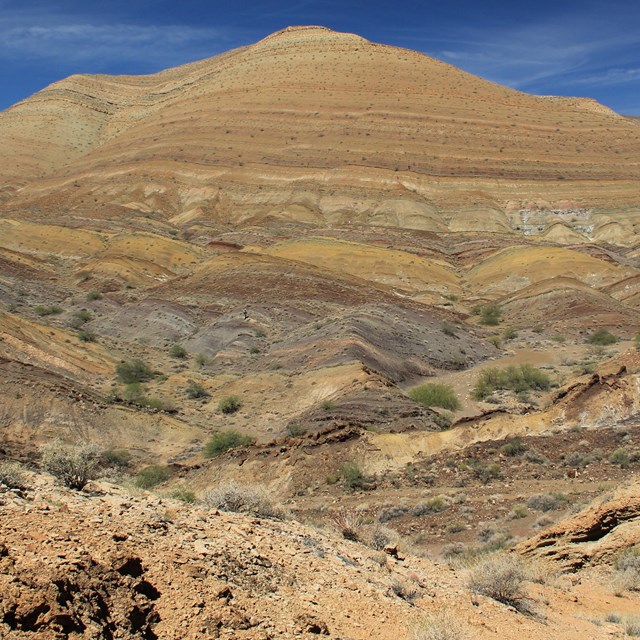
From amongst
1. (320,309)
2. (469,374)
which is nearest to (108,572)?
(469,374)

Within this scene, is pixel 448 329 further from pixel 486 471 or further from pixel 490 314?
pixel 486 471

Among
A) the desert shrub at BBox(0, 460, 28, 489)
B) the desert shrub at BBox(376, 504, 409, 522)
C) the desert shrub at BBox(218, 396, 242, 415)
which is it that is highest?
the desert shrub at BBox(0, 460, 28, 489)

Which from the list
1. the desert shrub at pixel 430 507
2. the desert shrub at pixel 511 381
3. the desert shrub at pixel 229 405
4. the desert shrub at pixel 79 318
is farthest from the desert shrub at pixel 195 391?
the desert shrub at pixel 430 507

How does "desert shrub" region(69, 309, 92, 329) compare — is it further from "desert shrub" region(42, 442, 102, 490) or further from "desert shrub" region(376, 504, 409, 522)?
"desert shrub" region(42, 442, 102, 490)

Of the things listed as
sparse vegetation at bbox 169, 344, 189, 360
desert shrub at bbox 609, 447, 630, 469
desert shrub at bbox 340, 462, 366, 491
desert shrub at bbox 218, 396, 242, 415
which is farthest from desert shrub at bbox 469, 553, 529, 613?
sparse vegetation at bbox 169, 344, 189, 360

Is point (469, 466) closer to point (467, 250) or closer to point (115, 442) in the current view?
point (115, 442)

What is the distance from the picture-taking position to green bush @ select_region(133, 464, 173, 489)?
18594mm

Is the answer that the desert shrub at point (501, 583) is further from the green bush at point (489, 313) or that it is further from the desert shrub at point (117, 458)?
the green bush at point (489, 313)

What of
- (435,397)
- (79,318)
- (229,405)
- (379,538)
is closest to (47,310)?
(79,318)

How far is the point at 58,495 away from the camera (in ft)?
22.8

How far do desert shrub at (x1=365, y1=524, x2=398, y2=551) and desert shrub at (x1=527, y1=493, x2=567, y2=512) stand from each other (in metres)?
5.01

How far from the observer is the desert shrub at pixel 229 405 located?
26.8m

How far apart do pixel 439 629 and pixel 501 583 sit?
7.02 feet

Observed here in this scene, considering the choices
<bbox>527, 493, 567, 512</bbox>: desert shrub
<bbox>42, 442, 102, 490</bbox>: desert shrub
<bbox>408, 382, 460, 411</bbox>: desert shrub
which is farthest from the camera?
<bbox>408, 382, 460, 411</bbox>: desert shrub
